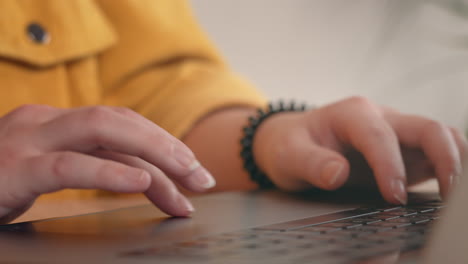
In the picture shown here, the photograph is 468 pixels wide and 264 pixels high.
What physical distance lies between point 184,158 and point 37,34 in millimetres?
330

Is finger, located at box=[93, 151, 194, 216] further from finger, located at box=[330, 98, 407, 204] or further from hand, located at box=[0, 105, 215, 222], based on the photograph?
finger, located at box=[330, 98, 407, 204]

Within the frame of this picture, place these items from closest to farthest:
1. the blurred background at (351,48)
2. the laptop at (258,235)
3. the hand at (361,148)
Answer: the laptop at (258,235) < the hand at (361,148) < the blurred background at (351,48)

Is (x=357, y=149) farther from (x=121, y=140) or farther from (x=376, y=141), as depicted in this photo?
(x=121, y=140)

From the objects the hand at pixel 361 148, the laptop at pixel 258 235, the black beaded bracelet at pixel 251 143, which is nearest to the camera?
the laptop at pixel 258 235

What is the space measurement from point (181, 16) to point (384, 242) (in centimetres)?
58

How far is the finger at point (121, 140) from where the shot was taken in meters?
0.32

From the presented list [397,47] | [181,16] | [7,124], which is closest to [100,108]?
[7,124]

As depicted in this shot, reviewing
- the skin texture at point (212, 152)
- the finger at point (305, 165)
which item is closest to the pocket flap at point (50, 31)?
the skin texture at point (212, 152)

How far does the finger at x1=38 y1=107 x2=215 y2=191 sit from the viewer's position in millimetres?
318

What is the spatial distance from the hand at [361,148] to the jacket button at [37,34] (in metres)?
0.25

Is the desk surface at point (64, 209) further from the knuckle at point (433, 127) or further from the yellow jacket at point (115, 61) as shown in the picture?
the yellow jacket at point (115, 61)

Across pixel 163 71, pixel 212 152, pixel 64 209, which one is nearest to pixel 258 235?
pixel 64 209

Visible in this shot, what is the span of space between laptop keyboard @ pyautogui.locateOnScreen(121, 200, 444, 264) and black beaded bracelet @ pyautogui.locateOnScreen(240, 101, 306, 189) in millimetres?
251

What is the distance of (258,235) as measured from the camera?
9.1 inches
